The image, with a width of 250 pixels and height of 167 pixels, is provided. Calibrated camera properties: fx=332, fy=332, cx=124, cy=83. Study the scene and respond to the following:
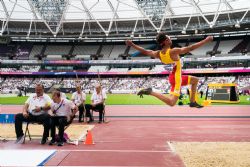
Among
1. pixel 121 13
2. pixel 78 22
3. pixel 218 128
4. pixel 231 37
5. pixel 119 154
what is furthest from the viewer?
pixel 231 37

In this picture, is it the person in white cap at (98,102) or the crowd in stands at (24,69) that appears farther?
the crowd in stands at (24,69)

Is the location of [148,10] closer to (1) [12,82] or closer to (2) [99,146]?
(1) [12,82]

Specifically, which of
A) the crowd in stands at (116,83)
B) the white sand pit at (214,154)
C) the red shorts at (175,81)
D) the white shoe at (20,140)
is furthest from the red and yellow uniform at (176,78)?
the crowd in stands at (116,83)

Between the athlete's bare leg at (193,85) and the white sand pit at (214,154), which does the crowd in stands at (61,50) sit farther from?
the athlete's bare leg at (193,85)

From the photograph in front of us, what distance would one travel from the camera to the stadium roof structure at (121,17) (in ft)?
163

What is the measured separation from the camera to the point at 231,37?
66.3 metres

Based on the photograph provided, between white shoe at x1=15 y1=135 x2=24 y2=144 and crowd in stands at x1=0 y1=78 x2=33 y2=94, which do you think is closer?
white shoe at x1=15 y1=135 x2=24 y2=144

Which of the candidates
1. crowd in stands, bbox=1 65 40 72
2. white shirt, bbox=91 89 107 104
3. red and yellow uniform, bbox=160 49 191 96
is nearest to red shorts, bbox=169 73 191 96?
red and yellow uniform, bbox=160 49 191 96

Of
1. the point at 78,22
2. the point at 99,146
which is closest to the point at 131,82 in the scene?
the point at 78,22

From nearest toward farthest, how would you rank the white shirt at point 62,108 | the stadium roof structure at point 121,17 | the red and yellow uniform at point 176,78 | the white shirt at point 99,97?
the red and yellow uniform at point 176,78
the white shirt at point 62,108
the white shirt at point 99,97
the stadium roof structure at point 121,17

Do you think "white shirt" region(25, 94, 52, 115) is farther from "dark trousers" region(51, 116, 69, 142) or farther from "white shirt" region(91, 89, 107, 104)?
"white shirt" region(91, 89, 107, 104)

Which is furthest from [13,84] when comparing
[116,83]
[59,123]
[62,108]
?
[59,123]

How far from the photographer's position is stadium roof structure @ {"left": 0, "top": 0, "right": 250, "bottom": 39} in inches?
1953

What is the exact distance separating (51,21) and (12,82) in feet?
61.7
